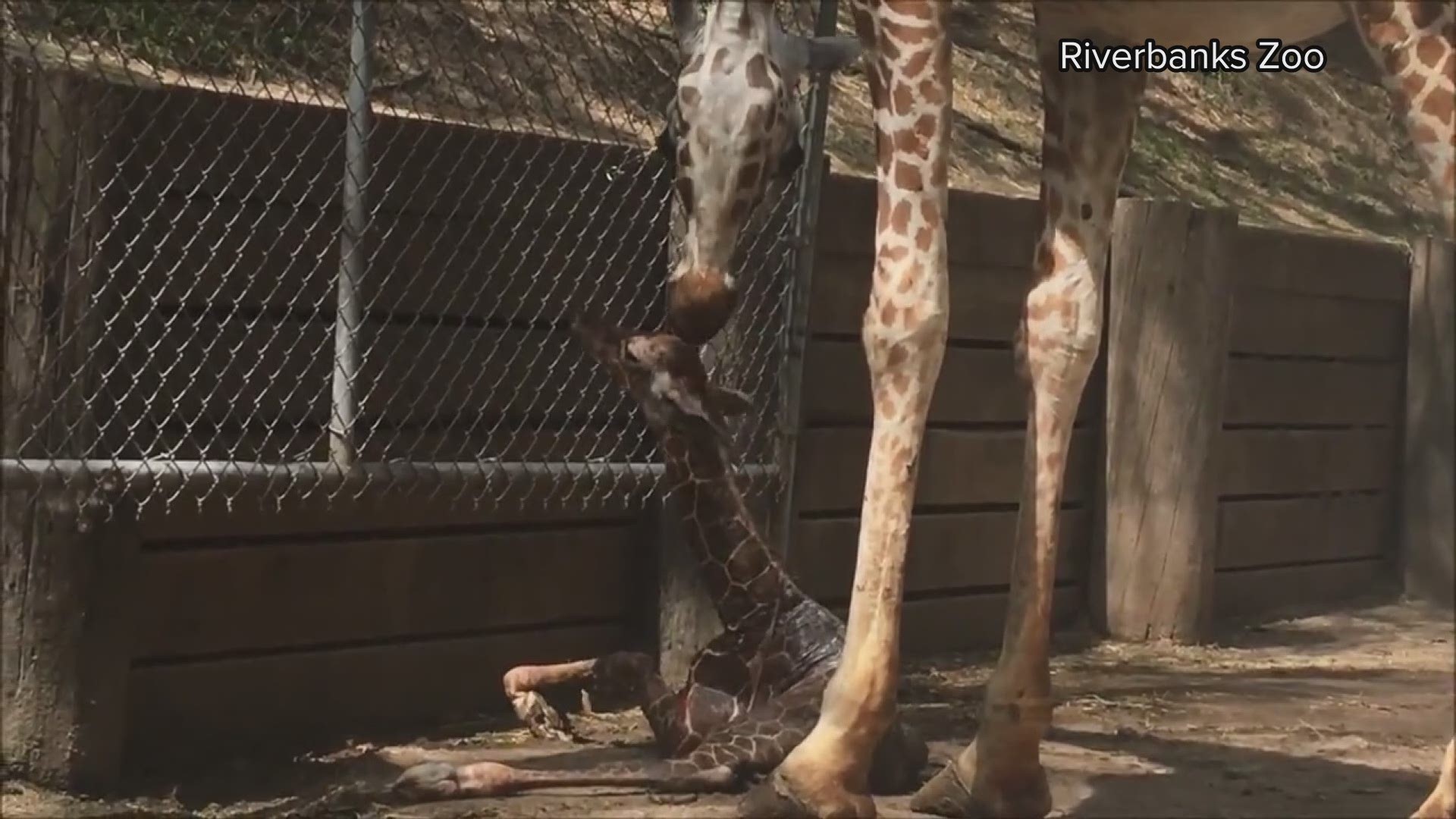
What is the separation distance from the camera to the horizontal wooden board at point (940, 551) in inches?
206

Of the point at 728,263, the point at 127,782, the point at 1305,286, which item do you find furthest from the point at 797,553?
the point at 1305,286

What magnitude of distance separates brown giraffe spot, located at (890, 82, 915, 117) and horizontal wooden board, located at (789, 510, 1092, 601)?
1853 mm

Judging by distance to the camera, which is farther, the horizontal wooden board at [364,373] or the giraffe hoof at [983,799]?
the horizontal wooden board at [364,373]

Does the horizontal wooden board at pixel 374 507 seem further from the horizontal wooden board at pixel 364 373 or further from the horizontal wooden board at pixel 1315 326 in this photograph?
the horizontal wooden board at pixel 1315 326

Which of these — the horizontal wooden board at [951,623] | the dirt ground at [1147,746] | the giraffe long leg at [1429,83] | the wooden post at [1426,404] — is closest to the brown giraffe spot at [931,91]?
the giraffe long leg at [1429,83]

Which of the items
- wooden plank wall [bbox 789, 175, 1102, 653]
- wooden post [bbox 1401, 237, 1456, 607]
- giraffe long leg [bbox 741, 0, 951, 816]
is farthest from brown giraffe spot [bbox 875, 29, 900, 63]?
wooden post [bbox 1401, 237, 1456, 607]

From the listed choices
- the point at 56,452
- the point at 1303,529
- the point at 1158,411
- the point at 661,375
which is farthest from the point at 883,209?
the point at 1303,529

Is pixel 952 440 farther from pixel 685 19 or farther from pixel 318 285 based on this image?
pixel 318 285

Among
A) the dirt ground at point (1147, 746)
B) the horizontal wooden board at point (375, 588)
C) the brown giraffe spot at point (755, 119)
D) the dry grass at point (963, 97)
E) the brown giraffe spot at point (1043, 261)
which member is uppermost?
the dry grass at point (963, 97)

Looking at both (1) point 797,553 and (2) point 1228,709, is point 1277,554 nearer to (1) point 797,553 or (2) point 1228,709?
(2) point 1228,709

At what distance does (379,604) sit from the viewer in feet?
14.3

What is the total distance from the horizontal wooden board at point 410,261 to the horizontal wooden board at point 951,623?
1.25 metres

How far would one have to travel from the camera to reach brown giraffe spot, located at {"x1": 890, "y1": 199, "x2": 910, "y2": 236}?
342cm

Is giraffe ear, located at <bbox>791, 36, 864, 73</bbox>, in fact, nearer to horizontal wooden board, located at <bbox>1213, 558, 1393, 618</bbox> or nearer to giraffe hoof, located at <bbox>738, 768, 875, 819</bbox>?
giraffe hoof, located at <bbox>738, 768, 875, 819</bbox>
